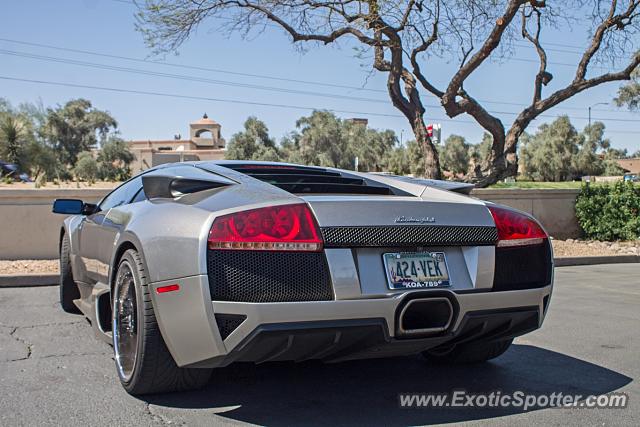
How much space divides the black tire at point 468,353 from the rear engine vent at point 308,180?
1.18 metres

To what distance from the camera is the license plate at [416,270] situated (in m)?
3.24

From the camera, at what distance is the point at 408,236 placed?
3.33m

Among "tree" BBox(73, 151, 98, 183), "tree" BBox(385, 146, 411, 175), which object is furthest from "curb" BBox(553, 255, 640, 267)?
"tree" BBox(385, 146, 411, 175)

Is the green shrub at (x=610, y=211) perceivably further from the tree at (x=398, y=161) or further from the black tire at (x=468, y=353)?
the tree at (x=398, y=161)

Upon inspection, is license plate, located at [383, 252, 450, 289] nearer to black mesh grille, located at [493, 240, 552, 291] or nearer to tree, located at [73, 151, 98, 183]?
black mesh grille, located at [493, 240, 552, 291]

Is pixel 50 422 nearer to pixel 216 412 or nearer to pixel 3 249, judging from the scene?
pixel 216 412

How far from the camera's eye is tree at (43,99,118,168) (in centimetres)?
5550

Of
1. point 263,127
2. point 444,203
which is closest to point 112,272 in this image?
point 444,203

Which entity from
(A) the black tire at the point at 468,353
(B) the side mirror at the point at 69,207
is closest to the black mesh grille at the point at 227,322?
(A) the black tire at the point at 468,353

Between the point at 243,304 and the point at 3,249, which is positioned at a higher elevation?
the point at 243,304

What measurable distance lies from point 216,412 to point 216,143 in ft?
308

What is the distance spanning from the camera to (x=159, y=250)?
3.34 m

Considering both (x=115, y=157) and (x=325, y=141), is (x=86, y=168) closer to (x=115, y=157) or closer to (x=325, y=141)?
(x=115, y=157)

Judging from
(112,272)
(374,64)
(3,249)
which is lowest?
(3,249)
